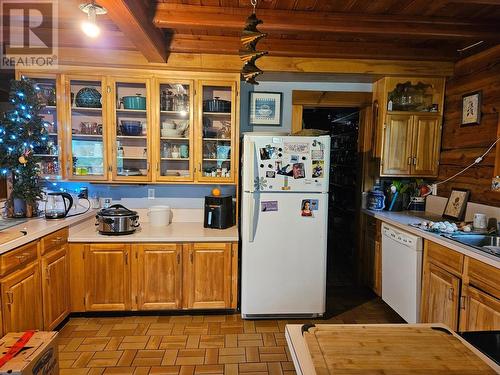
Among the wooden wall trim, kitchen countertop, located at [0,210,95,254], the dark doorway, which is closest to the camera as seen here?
kitchen countertop, located at [0,210,95,254]

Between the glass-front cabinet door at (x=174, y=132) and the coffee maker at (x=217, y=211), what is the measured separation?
1.03 ft

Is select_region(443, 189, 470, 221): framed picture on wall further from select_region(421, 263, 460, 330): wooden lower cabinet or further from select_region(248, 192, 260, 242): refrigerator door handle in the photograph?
select_region(248, 192, 260, 242): refrigerator door handle

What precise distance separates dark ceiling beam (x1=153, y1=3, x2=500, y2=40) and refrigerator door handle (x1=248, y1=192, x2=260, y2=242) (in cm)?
134

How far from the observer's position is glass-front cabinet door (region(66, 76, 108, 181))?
9.95 feet

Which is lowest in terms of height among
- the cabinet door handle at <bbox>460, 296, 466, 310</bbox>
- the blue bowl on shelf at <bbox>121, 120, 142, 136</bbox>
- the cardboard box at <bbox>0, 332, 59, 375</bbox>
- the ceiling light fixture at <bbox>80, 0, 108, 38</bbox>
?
the cardboard box at <bbox>0, 332, 59, 375</bbox>

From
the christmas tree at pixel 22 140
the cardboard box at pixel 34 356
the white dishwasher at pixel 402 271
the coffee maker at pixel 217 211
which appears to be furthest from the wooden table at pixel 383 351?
the christmas tree at pixel 22 140

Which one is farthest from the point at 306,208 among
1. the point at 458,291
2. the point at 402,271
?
the point at 458,291

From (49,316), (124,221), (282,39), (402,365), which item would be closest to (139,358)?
(49,316)

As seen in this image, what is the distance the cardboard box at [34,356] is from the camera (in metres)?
1.64

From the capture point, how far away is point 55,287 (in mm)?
2602

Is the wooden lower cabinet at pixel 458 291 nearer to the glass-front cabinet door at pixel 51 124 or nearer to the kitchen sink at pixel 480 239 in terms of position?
the kitchen sink at pixel 480 239

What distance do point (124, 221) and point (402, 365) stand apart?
2.50 m

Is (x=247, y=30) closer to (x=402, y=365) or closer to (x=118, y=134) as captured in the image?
(x=402, y=365)

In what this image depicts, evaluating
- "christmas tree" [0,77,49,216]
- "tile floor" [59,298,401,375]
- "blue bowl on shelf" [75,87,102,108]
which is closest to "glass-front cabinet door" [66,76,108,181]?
"blue bowl on shelf" [75,87,102,108]
